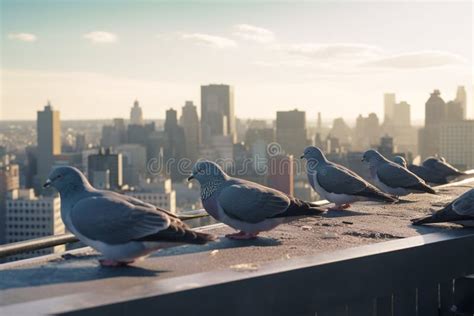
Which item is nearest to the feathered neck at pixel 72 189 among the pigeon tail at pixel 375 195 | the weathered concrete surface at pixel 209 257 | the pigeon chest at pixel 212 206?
the weathered concrete surface at pixel 209 257

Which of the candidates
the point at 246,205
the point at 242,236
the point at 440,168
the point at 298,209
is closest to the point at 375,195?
the point at 298,209

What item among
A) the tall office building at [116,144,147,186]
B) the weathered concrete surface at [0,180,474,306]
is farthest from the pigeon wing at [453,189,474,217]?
the tall office building at [116,144,147,186]

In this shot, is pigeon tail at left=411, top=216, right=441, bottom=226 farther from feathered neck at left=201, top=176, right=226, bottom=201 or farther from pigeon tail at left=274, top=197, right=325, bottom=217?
feathered neck at left=201, top=176, right=226, bottom=201

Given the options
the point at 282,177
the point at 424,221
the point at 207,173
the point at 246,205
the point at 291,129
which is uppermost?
the point at 291,129

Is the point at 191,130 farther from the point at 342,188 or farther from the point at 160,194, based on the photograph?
the point at 342,188

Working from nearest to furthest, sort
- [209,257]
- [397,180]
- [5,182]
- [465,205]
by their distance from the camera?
[209,257] → [465,205] → [397,180] → [5,182]

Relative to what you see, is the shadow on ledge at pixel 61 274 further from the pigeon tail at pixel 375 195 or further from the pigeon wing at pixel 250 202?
the pigeon tail at pixel 375 195
